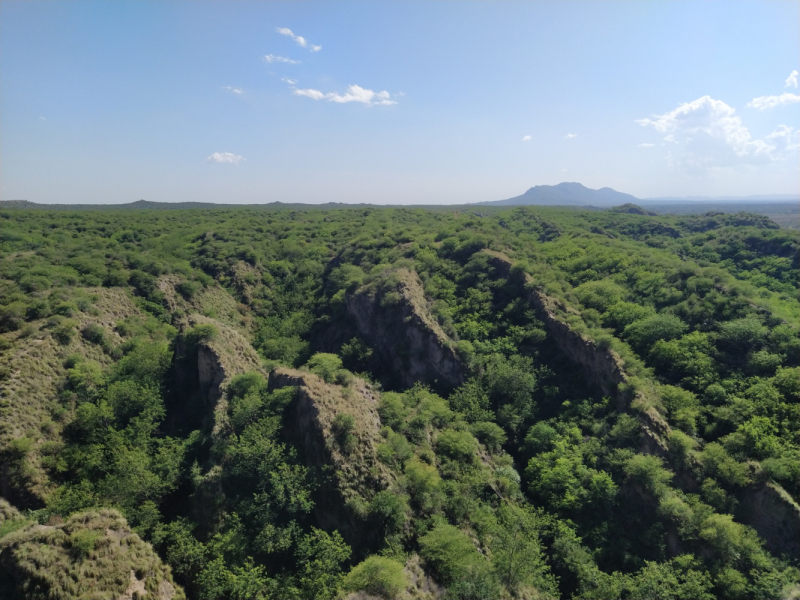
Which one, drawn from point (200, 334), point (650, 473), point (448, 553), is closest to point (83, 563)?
point (448, 553)

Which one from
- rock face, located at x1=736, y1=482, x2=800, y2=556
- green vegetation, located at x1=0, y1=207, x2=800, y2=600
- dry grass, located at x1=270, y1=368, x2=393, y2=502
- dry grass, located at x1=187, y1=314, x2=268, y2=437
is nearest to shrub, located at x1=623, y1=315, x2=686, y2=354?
green vegetation, located at x1=0, y1=207, x2=800, y2=600

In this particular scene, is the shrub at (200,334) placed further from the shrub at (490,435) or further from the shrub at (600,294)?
the shrub at (600,294)

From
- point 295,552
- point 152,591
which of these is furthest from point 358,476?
point 152,591

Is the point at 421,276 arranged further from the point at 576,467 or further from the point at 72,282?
the point at 72,282

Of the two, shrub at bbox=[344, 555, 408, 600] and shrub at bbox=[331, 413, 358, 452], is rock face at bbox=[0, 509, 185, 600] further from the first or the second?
shrub at bbox=[331, 413, 358, 452]

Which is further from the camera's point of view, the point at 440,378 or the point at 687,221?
the point at 687,221

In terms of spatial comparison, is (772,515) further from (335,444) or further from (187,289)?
(187,289)
